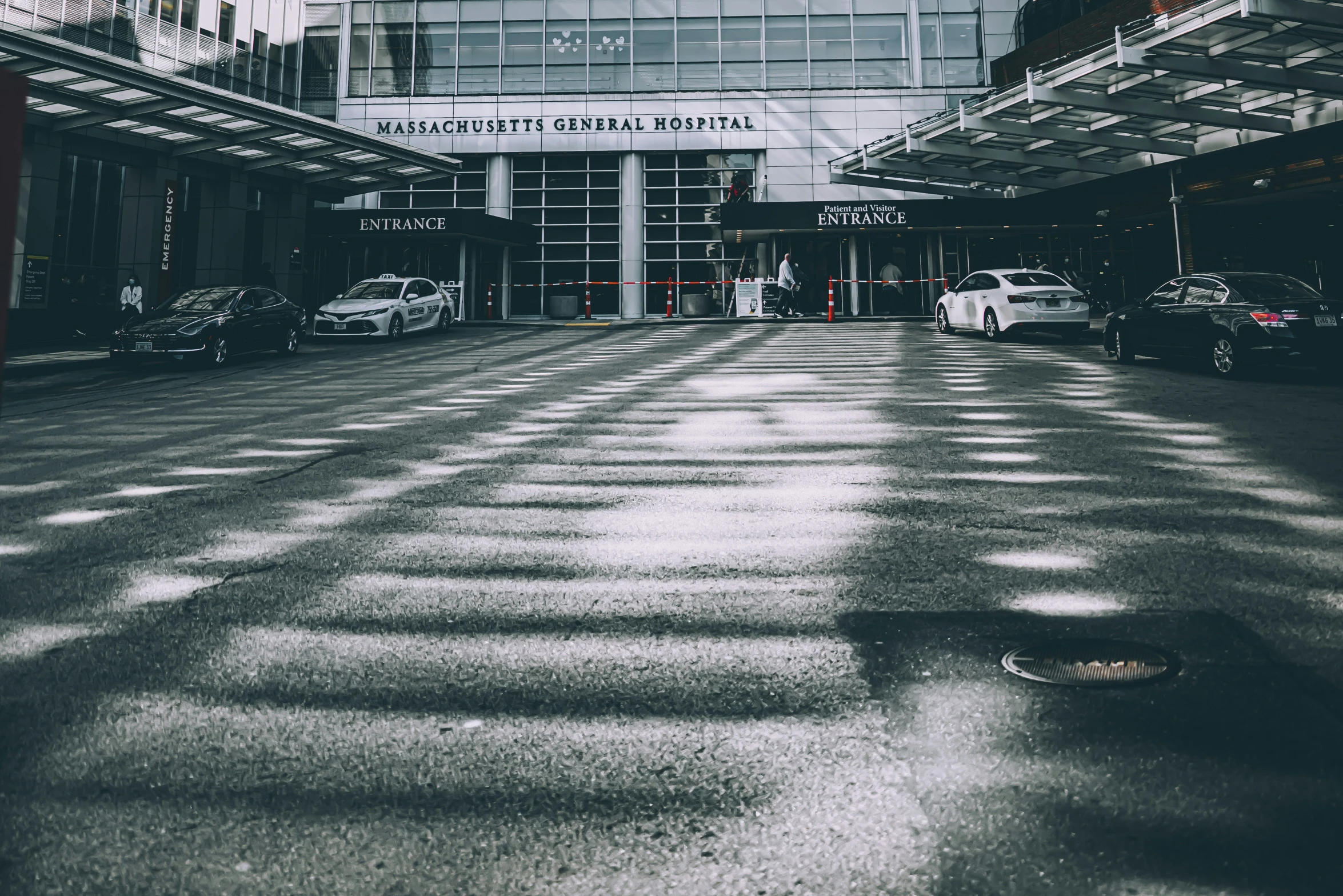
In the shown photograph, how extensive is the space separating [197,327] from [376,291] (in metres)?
8.20

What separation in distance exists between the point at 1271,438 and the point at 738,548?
5990 mm

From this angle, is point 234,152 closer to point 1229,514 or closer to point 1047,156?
point 1047,156

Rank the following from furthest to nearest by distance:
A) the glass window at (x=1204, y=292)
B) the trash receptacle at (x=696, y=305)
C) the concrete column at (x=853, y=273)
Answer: the trash receptacle at (x=696, y=305)
the concrete column at (x=853, y=273)
the glass window at (x=1204, y=292)

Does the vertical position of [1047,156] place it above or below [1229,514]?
above

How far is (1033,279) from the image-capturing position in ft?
71.1

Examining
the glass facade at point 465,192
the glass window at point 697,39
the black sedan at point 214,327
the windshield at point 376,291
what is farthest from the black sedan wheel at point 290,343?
the glass window at point 697,39

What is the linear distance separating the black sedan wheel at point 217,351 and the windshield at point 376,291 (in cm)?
686

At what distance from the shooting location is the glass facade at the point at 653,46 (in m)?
37.4

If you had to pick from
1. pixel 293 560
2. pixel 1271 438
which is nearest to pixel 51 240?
pixel 293 560

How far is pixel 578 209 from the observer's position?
3794 cm

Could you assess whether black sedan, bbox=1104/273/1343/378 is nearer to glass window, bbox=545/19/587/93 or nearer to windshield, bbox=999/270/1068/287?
windshield, bbox=999/270/1068/287

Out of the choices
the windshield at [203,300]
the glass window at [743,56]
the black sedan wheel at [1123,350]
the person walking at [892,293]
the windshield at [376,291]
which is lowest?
the black sedan wheel at [1123,350]

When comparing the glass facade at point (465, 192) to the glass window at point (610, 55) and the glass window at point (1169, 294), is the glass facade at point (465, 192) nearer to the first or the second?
the glass window at point (610, 55)

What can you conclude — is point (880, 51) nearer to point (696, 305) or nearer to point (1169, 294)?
point (696, 305)
